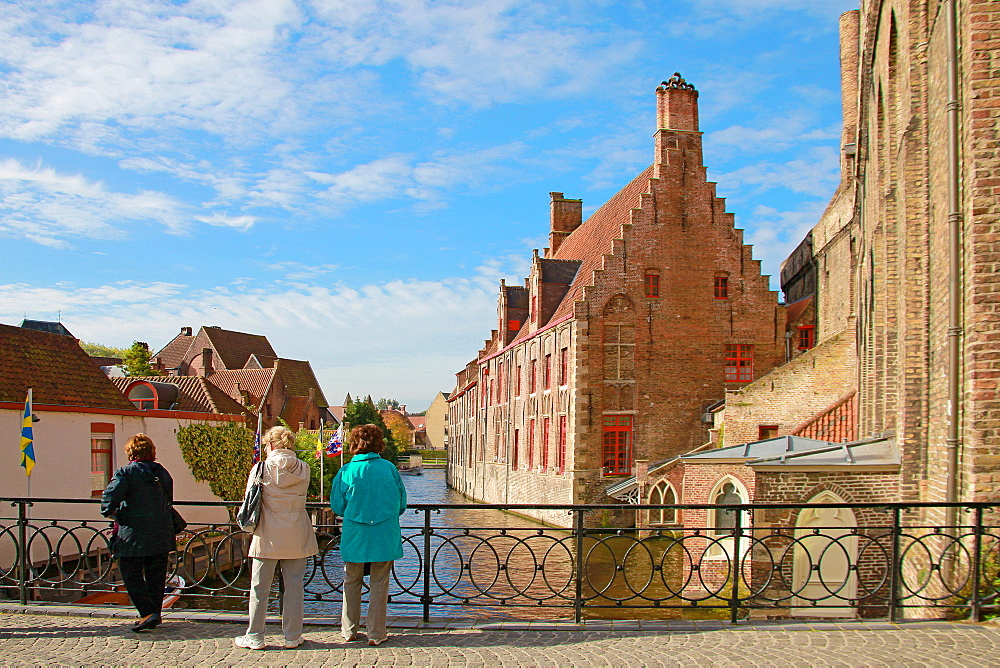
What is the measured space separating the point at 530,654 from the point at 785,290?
35338 millimetres

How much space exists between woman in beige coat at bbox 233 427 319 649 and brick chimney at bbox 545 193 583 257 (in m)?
42.4

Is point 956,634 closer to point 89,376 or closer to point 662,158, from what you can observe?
point 89,376

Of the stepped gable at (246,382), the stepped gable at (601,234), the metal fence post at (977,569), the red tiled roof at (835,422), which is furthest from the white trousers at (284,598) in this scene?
the stepped gable at (246,382)

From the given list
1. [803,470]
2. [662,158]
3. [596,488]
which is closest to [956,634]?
[803,470]

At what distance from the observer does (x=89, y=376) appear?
22.9 m

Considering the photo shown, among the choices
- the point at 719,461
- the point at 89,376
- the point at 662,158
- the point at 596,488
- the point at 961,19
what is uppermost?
the point at 662,158

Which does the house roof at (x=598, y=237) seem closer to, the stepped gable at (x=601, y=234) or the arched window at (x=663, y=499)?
the stepped gable at (x=601, y=234)

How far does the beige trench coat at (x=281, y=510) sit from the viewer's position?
264 inches

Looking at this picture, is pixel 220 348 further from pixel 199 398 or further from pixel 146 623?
pixel 146 623

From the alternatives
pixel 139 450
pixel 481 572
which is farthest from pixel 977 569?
pixel 481 572

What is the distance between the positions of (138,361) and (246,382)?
46.3 feet

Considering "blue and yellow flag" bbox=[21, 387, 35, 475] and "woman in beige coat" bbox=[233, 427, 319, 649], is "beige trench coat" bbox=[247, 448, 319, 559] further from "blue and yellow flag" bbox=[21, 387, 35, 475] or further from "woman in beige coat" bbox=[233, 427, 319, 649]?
"blue and yellow flag" bbox=[21, 387, 35, 475]

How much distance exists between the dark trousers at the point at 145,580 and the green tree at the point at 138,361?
36.5m

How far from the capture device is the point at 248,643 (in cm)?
671
